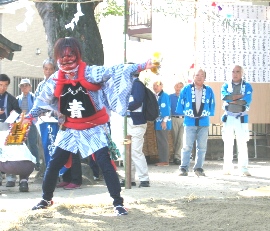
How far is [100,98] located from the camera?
702 cm

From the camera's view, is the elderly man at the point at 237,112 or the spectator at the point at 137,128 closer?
the spectator at the point at 137,128

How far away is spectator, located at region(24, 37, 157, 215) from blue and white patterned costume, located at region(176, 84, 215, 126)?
410 centimetres

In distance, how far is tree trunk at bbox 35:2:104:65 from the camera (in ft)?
35.5

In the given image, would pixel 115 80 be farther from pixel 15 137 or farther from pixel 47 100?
pixel 15 137

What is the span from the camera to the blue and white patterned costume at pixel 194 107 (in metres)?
11.0

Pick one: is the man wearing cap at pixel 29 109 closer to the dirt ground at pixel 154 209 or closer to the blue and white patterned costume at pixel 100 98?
the dirt ground at pixel 154 209

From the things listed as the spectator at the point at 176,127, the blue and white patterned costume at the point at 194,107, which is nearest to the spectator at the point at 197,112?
the blue and white patterned costume at the point at 194,107

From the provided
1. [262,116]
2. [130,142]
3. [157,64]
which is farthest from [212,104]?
[157,64]

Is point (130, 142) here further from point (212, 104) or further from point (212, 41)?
point (212, 41)

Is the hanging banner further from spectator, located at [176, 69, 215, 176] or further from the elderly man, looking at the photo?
the elderly man

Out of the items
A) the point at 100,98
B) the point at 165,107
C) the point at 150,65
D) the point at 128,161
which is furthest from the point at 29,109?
the point at 150,65

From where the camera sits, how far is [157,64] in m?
6.73

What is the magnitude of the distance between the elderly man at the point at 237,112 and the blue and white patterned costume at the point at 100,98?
15.3ft

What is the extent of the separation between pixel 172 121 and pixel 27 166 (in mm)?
6138
